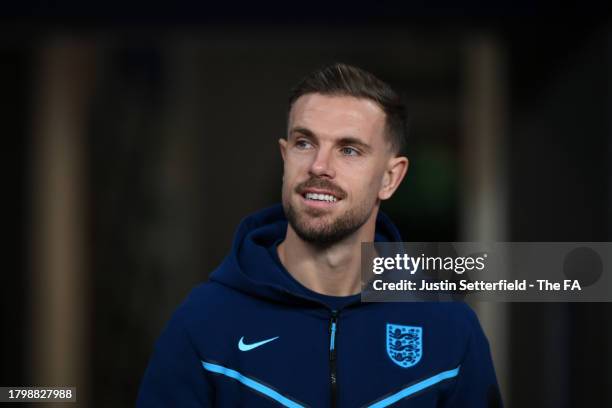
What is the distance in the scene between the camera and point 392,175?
2.84 meters

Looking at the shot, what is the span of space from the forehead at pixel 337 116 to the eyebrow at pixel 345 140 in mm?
10

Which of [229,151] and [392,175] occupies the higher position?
[229,151]

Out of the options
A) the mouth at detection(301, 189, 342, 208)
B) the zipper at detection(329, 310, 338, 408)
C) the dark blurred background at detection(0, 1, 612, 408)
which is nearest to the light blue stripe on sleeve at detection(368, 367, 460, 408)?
the zipper at detection(329, 310, 338, 408)

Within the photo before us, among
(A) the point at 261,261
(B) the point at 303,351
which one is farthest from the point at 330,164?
(B) the point at 303,351

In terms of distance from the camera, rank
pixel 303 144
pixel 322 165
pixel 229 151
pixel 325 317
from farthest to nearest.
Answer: pixel 229 151
pixel 325 317
pixel 303 144
pixel 322 165

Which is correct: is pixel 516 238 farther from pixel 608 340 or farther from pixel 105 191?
pixel 105 191

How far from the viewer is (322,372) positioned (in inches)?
104

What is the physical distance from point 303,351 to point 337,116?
2.54 ft

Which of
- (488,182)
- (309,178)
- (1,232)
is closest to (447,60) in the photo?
(488,182)

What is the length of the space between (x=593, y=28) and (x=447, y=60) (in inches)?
69.2

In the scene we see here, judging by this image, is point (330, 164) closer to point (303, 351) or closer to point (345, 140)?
point (345, 140)

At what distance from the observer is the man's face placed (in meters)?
2.57

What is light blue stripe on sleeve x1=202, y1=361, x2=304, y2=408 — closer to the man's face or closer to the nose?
the man's face

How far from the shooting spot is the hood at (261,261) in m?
2.74
